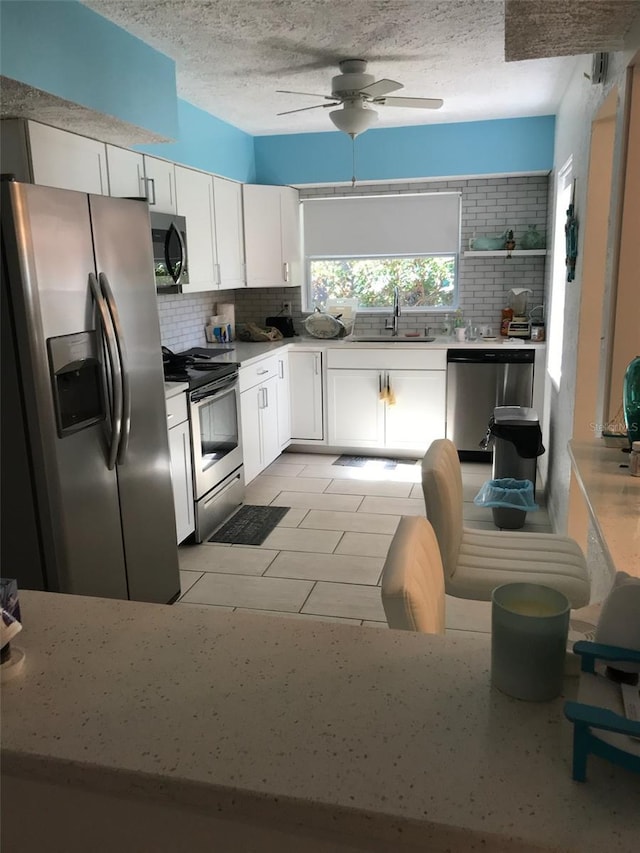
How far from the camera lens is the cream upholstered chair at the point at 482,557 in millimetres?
2213

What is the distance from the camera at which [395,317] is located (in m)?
5.91

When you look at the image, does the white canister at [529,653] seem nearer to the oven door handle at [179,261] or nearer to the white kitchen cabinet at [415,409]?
the oven door handle at [179,261]

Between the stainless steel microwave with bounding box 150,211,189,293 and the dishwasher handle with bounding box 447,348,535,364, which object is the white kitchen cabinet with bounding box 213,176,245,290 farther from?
the dishwasher handle with bounding box 447,348,535,364

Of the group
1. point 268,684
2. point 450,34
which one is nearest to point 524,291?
point 450,34

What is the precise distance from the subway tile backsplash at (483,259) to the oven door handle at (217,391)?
1172 mm

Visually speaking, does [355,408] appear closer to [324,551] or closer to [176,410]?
[324,551]

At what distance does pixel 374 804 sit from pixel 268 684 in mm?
252

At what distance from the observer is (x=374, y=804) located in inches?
28.9

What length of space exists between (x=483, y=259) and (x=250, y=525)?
3.14 m

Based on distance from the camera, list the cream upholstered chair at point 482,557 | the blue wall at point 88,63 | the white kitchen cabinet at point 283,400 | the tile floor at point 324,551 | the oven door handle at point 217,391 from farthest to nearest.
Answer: the white kitchen cabinet at point 283,400 → the oven door handle at point 217,391 → the tile floor at point 324,551 → the blue wall at point 88,63 → the cream upholstered chair at point 482,557

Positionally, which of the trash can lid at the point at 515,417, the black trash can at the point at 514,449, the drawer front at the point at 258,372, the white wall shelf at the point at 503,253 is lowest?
the black trash can at the point at 514,449

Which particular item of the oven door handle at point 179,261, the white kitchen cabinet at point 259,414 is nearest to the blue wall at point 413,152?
the white kitchen cabinet at point 259,414

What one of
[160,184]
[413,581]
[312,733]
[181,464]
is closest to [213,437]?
[181,464]

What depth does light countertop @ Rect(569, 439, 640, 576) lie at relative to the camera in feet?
5.23
